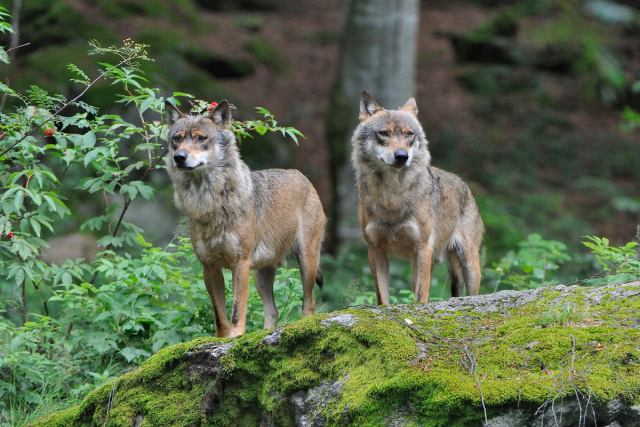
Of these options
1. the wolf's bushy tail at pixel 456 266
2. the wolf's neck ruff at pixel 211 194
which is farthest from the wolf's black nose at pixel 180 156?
the wolf's bushy tail at pixel 456 266

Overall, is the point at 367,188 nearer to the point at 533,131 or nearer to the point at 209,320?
the point at 209,320

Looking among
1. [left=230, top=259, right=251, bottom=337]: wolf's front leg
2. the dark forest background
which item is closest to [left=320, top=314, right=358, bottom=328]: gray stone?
[left=230, top=259, right=251, bottom=337]: wolf's front leg

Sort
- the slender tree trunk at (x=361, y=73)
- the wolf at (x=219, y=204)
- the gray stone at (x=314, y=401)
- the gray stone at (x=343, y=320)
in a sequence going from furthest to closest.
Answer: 1. the slender tree trunk at (x=361, y=73)
2. the wolf at (x=219, y=204)
3. the gray stone at (x=343, y=320)
4. the gray stone at (x=314, y=401)

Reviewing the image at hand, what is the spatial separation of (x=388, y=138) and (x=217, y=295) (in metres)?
2.38

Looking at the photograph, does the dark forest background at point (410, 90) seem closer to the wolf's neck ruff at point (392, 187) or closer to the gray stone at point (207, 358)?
the wolf's neck ruff at point (392, 187)

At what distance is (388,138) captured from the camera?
653cm

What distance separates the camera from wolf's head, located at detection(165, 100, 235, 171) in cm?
591

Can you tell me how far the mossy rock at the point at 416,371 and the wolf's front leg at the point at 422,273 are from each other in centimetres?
158

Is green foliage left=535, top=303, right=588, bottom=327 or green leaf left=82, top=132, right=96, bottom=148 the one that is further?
green leaf left=82, top=132, right=96, bottom=148

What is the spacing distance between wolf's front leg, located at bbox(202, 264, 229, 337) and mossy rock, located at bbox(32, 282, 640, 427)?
1.39m

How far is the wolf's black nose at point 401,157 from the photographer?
6297 mm

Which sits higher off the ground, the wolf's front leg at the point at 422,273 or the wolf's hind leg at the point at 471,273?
the wolf's front leg at the point at 422,273

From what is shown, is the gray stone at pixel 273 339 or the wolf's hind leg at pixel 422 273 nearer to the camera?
the gray stone at pixel 273 339

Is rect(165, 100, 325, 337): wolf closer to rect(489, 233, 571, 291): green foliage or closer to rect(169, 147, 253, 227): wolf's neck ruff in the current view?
rect(169, 147, 253, 227): wolf's neck ruff
